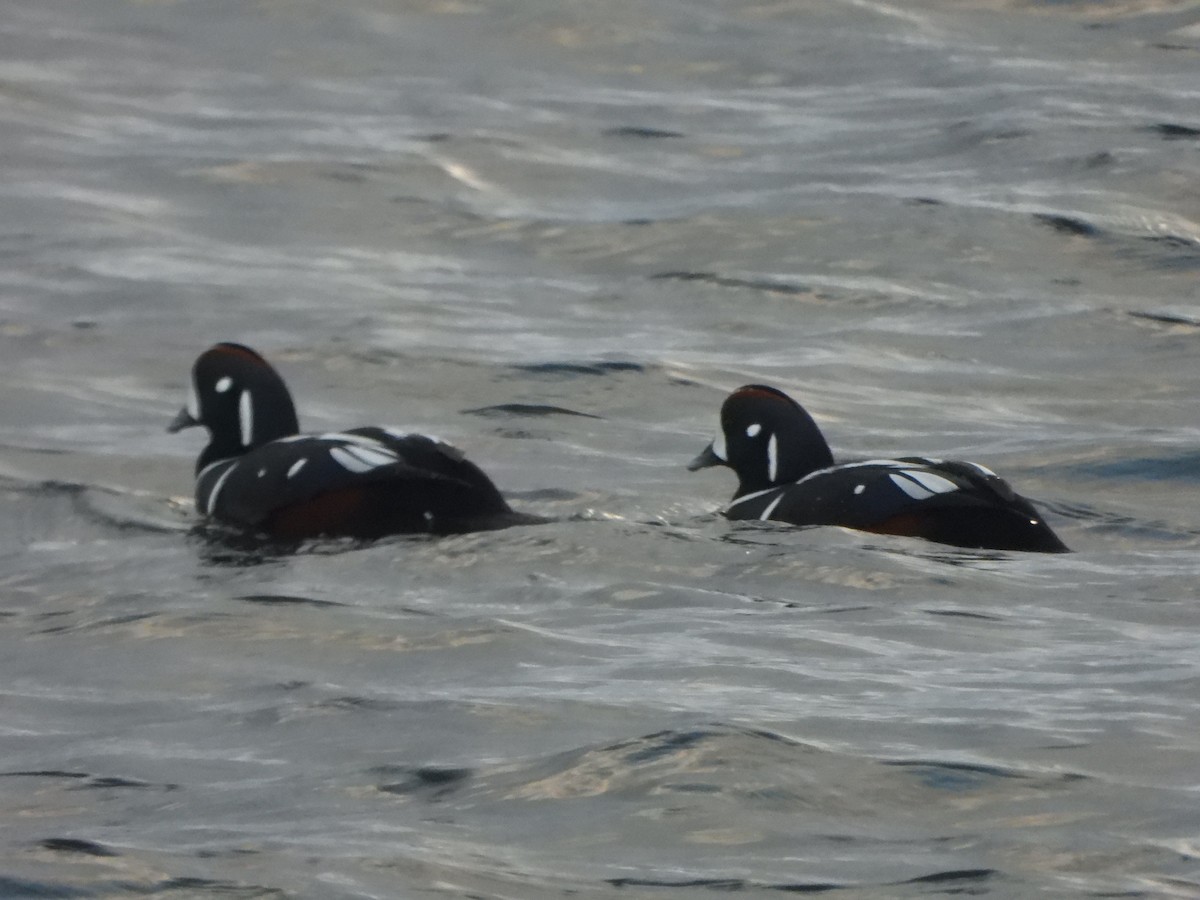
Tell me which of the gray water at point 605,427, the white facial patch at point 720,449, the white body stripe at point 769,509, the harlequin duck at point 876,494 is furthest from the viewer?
the white facial patch at point 720,449

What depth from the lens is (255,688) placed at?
Result: 5.59m

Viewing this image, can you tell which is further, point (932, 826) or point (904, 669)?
point (904, 669)

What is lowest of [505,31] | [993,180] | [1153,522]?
[1153,522]

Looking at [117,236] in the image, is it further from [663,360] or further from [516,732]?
[516,732]

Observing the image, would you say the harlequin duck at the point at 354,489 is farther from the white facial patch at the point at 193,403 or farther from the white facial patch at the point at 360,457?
the white facial patch at the point at 193,403

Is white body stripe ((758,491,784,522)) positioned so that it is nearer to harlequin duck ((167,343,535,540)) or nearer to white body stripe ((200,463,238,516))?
harlequin duck ((167,343,535,540))

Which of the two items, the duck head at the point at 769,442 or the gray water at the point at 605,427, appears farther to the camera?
the duck head at the point at 769,442

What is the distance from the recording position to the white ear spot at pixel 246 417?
27.9 ft

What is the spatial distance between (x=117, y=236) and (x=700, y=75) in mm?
6013

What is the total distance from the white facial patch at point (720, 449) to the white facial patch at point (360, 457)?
4.47ft

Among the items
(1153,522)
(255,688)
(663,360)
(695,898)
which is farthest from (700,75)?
(695,898)

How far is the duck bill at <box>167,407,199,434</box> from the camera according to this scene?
875 cm

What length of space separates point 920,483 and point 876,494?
0.14 metres

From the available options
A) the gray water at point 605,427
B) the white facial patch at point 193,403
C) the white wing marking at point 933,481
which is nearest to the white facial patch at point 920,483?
the white wing marking at point 933,481
